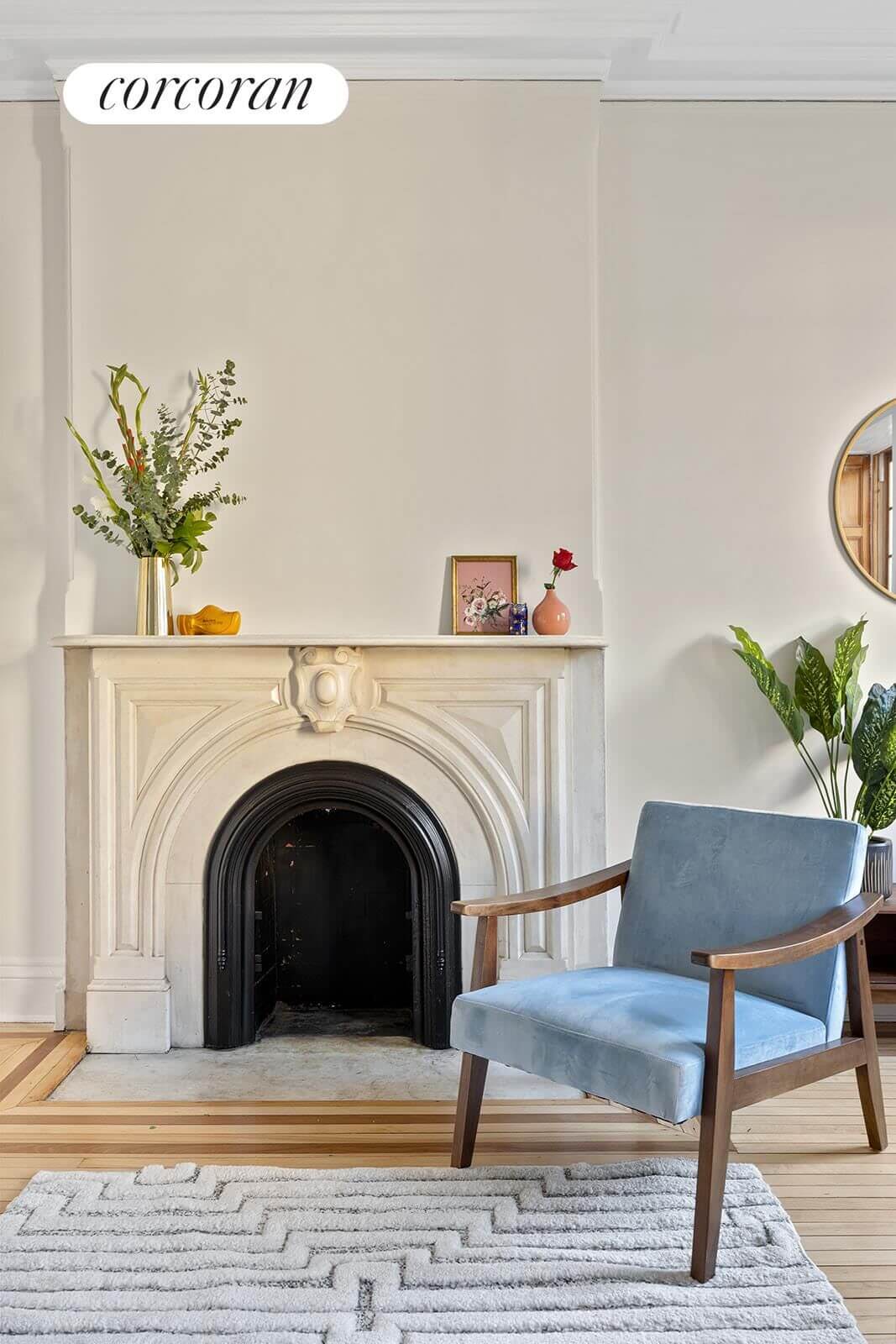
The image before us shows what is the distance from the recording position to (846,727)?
3.64m

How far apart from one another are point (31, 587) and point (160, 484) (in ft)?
2.10

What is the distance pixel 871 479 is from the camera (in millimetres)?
3805

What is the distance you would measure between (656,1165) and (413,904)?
1.17 meters

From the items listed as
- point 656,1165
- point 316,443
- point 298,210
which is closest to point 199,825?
point 316,443

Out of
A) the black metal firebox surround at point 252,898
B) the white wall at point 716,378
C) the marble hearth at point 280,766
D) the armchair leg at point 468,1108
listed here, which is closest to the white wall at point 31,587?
the marble hearth at point 280,766

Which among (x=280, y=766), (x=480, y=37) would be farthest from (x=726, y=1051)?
(x=480, y=37)

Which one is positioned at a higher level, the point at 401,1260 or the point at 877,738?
the point at 877,738

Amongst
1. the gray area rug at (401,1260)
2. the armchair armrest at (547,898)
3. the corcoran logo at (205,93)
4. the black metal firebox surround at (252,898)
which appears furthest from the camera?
the black metal firebox surround at (252,898)

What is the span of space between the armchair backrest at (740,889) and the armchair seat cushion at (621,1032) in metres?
0.07

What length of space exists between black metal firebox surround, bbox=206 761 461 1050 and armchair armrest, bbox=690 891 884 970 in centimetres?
122

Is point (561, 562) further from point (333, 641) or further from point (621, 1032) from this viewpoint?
point (621, 1032)

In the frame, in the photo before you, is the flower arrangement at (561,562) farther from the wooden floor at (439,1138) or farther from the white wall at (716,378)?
the wooden floor at (439,1138)

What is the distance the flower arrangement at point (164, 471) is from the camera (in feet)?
11.2

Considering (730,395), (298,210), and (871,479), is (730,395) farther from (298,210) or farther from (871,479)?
(298,210)
